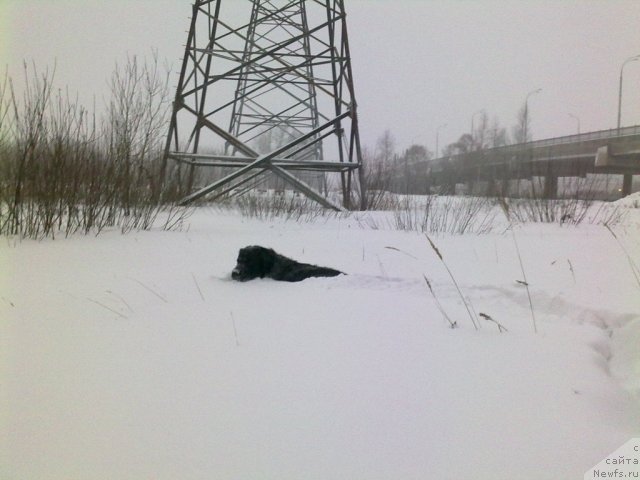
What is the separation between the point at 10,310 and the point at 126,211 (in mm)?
2202

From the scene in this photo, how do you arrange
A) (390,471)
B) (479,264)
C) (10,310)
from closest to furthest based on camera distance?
(390,471) → (10,310) → (479,264)

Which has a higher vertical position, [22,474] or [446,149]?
[446,149]

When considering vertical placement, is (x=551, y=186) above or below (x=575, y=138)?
below

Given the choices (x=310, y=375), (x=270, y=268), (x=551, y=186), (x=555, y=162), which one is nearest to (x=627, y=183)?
(x=555, y=162)

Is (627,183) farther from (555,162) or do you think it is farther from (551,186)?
(551,186)

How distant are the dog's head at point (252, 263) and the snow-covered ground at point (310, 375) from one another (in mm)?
84

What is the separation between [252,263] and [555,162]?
→ 31.1ft

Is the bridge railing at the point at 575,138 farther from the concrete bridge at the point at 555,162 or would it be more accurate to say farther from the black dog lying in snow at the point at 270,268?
the black dog lying in snow at the point at 270,268

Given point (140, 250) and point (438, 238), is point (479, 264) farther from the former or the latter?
point (140, 250)

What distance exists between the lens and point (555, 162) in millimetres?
9539

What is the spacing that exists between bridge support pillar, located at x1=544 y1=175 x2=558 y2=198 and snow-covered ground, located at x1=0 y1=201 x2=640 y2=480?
426 cm

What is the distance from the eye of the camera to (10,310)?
157 cm

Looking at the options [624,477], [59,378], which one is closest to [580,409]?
[624,477]

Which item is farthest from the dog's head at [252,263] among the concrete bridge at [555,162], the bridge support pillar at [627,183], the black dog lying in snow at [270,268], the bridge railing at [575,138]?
the bridge railing at [575,138]
